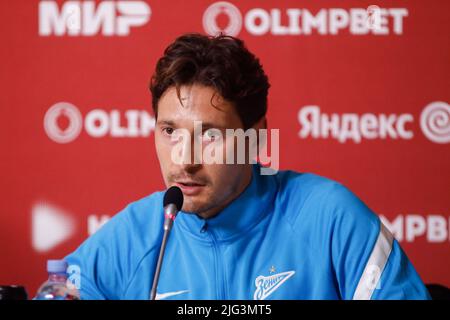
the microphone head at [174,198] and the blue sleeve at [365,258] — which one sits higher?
the microphone head at [174,198]

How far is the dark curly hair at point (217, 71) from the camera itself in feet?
5.08

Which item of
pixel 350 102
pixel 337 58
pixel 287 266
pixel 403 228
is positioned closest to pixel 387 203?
pixel 403 228

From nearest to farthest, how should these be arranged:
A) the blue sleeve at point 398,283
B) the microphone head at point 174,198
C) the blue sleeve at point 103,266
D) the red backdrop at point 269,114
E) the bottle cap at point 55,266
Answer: the bottle cap at point 55,266 → the microphone head at point 174,198 → the blue sleeve at point 398,283 → the blue sleeve at point 103,266 → the red backdrop at point 269,114

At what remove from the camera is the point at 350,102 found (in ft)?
8.20

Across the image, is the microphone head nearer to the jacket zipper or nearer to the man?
the man

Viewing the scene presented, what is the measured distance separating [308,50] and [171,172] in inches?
46.7

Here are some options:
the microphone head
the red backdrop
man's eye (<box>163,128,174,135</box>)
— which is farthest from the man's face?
the red backdrop

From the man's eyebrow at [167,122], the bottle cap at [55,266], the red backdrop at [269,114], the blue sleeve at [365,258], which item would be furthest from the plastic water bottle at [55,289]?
the red backdrop at [269,114]

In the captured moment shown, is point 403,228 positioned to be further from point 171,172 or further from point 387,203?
→ point 171,172

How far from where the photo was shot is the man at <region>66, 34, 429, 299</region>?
1510 millimetres

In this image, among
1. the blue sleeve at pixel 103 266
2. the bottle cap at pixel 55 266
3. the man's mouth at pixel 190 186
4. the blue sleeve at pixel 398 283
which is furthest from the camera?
the blue sleeve at pixel 103 266

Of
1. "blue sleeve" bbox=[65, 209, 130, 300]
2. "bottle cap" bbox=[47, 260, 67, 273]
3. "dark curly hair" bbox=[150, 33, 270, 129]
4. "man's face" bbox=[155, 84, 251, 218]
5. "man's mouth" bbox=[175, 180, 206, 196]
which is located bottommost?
"blue sleeve" bbox=[65, 209, 130, 300]

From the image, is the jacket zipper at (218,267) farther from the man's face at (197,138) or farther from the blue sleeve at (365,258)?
the blue sleeve at (365,258)

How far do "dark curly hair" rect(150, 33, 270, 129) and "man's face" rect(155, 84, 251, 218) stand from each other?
0.07ft
